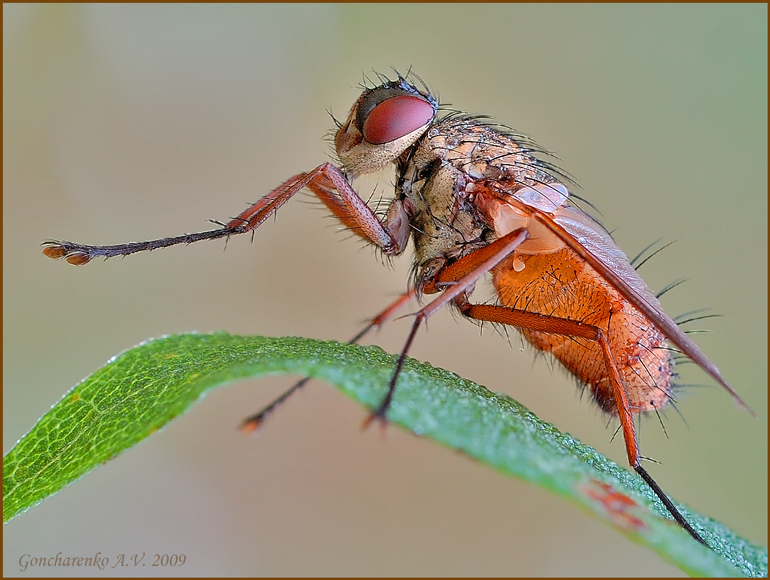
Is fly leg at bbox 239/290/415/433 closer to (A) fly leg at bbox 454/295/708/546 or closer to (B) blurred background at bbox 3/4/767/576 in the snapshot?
(A) fly leg at bbox 454/295/708/546

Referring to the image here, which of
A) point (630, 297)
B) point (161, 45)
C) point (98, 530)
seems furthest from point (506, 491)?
point (161, 45)

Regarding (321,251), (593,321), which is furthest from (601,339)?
(321,251)

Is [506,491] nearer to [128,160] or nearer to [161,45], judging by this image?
[128,160]

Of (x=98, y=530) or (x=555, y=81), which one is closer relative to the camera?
(x=98, y=530)

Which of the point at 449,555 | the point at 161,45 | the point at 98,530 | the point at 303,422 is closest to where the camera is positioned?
the point at 98,530

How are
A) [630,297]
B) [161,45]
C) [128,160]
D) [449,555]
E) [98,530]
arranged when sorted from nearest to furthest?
[630,297] → [98,530] → [449,555] → [128,160] → [161,45]

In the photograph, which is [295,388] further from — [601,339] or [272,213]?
[601,339]

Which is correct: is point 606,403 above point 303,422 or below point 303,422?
below

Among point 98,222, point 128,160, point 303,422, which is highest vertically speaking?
point 128,160
